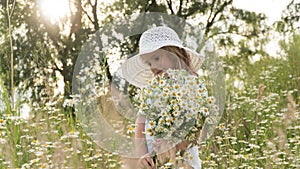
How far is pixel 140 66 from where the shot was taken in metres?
2.25

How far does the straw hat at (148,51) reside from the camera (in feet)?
6.45

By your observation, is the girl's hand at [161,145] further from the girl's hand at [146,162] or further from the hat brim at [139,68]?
the hat brim at [139,68]

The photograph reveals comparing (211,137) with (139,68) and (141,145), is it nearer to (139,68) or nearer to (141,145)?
(139,68)

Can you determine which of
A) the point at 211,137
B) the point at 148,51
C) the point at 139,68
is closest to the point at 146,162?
the point at 148,51

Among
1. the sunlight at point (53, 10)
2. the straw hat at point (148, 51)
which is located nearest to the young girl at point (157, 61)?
the straw hat at point (148, 51)

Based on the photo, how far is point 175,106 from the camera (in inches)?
63.8

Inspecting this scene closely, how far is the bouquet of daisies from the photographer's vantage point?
5.36ft

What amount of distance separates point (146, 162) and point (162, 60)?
48 centimetres

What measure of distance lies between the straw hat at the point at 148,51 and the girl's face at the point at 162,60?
0.20 feet

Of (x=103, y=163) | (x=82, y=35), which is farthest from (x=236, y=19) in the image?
(x=103, y=163)

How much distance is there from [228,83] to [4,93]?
2.56 m

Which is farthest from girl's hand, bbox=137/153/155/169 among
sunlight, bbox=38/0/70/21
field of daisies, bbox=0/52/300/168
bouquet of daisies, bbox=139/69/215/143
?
sunlight, bbox=38/0/70/21

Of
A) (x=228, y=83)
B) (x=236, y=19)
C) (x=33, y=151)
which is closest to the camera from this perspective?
(x=33, y=151)

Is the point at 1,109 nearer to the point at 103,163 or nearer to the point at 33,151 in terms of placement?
the point at 33,151
